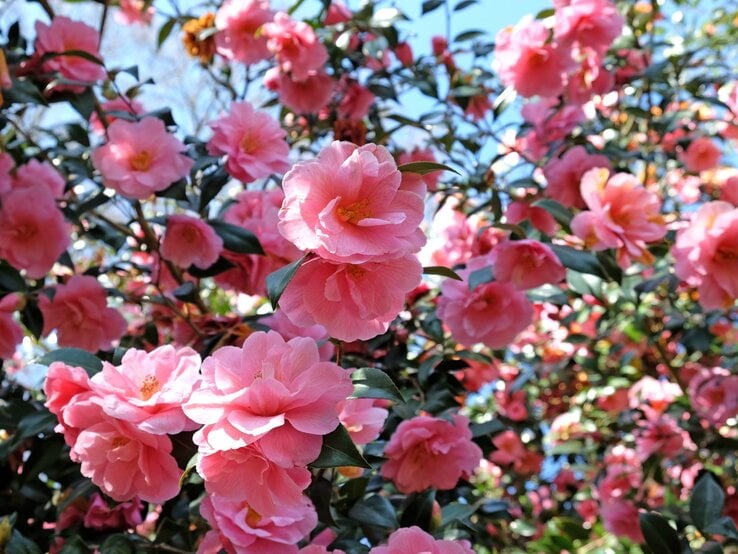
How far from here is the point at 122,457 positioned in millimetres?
699

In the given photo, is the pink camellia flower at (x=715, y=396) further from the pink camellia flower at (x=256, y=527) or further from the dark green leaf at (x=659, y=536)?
the pink camellia flower at (x=256, y=527)

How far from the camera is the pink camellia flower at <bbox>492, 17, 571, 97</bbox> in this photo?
156 centimetres

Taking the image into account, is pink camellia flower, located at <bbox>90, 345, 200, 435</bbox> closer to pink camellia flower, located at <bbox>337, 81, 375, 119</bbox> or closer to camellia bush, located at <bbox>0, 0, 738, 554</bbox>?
camellia bush, located at <bbox>0, 0, 738, 554</bbox>

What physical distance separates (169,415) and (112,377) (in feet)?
0.23

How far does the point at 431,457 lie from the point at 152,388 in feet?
1.56

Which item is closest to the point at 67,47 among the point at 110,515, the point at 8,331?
the point at 8,331

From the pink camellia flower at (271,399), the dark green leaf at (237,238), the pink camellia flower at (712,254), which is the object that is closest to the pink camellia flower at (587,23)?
the pink camellia flower at (712,254)

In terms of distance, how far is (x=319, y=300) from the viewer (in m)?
0.68

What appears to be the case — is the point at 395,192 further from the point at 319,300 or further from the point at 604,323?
the point at 604,323

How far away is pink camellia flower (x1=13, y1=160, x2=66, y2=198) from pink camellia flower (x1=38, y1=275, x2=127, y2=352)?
181mm

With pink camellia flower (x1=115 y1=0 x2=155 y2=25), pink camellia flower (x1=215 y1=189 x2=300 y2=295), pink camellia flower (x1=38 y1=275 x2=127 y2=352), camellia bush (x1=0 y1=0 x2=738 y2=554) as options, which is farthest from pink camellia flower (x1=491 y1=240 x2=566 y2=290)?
pink camellia flower (x1=115 y1=0 x2=155 y2=25)

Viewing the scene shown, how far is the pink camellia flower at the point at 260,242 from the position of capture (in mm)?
1234

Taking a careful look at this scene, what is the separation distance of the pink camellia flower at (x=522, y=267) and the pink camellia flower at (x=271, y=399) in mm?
547

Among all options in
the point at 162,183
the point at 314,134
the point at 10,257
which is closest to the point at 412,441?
the point at 162,183
